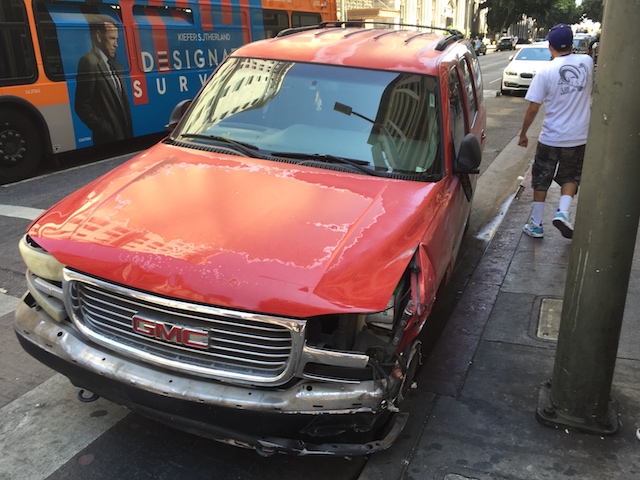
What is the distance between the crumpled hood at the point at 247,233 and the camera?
2393 millimetres

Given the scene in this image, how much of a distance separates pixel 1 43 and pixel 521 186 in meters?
7.27

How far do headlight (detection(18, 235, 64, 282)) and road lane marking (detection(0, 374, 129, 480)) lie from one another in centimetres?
88

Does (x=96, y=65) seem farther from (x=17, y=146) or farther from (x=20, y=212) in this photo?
(x=20, y=212)

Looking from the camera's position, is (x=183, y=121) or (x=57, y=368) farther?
(x=183, y=121)

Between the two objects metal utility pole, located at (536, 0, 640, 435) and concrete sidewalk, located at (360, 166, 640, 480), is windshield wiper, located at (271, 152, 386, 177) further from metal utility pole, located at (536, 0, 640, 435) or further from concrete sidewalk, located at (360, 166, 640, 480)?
concrete sidewalk, located at (360, 166, 640, 480)

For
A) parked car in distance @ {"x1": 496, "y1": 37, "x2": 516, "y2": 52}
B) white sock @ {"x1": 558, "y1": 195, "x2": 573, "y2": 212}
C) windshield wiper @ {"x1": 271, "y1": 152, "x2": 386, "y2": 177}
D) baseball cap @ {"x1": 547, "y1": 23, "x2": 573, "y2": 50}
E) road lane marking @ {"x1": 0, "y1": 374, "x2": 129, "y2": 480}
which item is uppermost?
baseball cap @ {"x1": 547, "y1": 23, "x2": 573, "y2": 50}

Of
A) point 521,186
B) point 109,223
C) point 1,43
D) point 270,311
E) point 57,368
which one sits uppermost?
point 1,43

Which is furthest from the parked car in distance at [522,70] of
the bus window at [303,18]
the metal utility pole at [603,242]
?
the metal utility pole at [603,242]

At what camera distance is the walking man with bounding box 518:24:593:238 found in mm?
5250

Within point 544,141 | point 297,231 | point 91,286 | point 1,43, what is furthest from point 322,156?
point 1,43

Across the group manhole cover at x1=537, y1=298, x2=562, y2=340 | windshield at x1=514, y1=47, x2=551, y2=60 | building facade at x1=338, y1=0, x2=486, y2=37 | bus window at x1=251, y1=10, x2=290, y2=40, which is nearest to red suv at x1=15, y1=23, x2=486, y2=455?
manhole cover at x1=537, y1=298, x2=562, y2=340

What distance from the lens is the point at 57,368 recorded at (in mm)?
2781

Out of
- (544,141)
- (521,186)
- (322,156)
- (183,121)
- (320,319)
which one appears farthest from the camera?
(521,186)

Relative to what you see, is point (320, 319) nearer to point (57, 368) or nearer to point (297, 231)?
point (297, 231)
